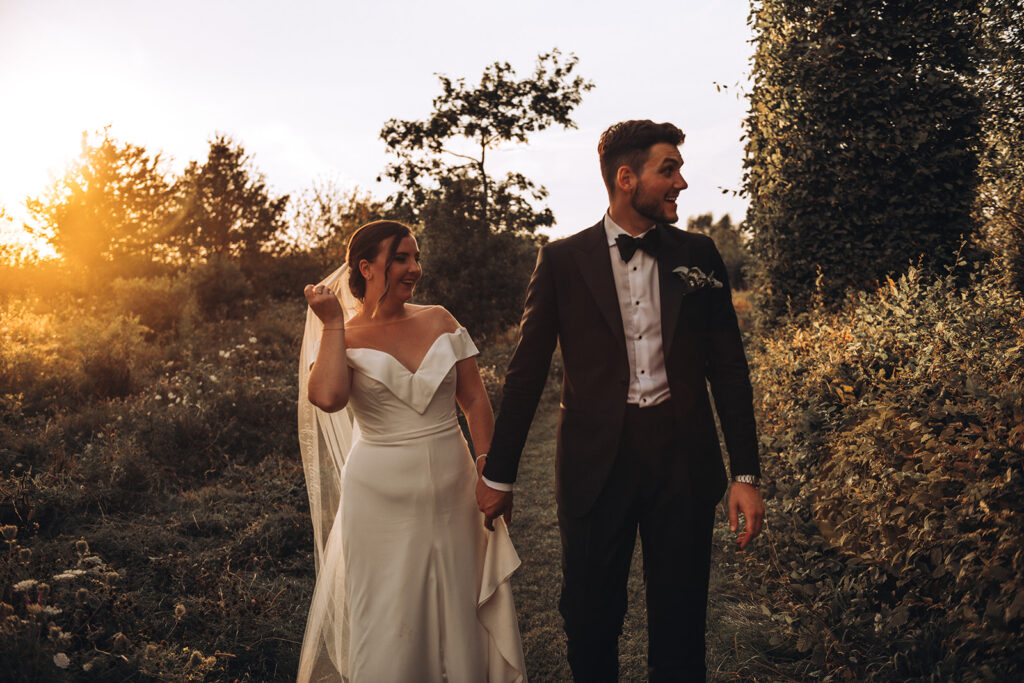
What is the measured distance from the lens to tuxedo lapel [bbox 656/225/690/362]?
8.56ft

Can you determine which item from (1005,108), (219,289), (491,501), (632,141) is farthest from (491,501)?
(219,289)

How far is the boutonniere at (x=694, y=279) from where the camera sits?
2.61 m

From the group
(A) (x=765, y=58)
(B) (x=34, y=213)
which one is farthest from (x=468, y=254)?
(B) (x=34, y=213)

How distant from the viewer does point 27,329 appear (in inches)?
416

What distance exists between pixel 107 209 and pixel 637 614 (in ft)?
121

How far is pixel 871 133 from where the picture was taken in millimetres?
6859

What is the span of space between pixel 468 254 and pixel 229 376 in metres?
9.13

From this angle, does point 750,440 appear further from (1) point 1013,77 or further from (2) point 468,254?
(2) point 468,254

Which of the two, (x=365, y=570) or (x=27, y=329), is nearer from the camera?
(x=365, y=570)

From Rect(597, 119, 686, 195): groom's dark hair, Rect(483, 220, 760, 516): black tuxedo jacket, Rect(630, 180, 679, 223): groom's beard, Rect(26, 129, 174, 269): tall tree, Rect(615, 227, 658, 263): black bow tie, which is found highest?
Rect(26, 129, 174, 269): tall tree

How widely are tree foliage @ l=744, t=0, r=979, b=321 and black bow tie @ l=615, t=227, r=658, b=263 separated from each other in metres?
5.11

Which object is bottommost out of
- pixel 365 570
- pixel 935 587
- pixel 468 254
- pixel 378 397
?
pixel 935 587

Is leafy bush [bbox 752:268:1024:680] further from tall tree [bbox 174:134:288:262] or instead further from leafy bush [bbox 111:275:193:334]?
tall tree [bbox 174:134:288:262]

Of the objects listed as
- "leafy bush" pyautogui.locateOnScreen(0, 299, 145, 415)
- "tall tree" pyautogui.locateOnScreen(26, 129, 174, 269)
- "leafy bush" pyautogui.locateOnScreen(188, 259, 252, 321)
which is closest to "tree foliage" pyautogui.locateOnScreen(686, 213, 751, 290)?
"leafy bush" pyautogui.locateOnScreen(0, 299, 145, 415)
